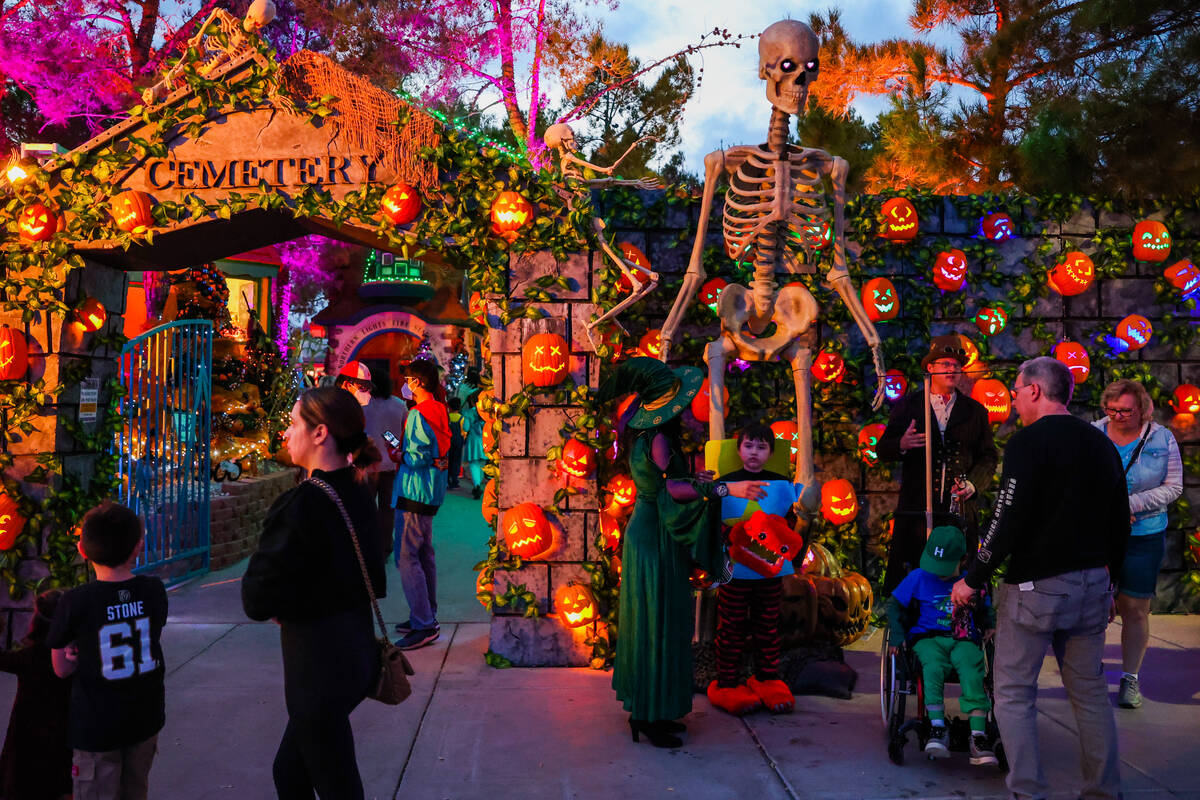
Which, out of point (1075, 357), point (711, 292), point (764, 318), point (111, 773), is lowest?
point (111, 773)

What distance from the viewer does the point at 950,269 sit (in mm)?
6672

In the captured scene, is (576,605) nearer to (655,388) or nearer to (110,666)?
(655,388)

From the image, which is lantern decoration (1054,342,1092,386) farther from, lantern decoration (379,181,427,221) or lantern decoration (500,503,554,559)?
lantern decoration (379,181,427,221)

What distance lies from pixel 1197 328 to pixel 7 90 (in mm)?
17023

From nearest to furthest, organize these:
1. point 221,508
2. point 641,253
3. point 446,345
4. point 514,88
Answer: point 641,253, point 221,508, point 514,88, point 446,345

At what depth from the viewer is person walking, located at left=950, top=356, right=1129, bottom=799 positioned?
3.52m

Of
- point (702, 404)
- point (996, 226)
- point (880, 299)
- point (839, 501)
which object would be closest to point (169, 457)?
point (702, 404)

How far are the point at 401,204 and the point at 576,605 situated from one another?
2.60 meters

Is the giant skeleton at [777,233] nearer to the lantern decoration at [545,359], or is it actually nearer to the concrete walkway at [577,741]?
the lantern decoration at [545,359]

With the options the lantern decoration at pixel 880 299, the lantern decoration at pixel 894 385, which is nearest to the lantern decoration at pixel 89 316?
the lantern decoration at pixel 880 299

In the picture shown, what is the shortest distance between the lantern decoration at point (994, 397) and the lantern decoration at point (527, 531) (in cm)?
306

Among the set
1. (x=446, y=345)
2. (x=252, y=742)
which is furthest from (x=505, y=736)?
(x=446, y=345)

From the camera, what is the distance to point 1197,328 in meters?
6.97

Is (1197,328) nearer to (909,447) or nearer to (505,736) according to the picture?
(909,447)
